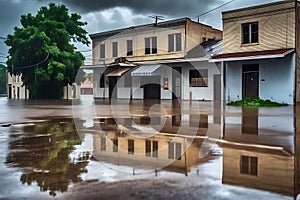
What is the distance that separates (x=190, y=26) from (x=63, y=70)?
13.6 m

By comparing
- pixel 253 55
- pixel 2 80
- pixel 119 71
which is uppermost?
pixel 2 80

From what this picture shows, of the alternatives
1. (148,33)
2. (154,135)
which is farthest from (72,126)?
(148,33)

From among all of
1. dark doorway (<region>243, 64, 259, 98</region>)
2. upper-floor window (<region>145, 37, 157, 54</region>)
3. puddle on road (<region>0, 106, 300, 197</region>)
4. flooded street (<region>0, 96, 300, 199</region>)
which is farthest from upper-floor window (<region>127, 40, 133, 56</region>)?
flooded street (<region>0, 96, 300, 199</region>)

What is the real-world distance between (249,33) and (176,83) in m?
8.49

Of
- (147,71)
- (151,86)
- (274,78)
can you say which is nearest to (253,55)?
(274,78)

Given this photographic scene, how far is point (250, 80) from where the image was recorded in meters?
24.1

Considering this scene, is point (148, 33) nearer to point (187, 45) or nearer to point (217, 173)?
point (187, 45)

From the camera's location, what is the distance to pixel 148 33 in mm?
31719

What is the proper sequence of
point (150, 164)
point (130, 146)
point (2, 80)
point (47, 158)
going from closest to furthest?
point (150, 164)
point (47, 158)
point (130, 146)
point (2, 80)

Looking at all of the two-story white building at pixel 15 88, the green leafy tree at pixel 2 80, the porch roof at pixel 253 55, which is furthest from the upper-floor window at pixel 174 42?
the green leafy tree at pixel 2 80

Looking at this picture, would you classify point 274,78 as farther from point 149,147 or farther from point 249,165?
point 249,165

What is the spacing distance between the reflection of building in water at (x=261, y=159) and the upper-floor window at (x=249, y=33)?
15413 mm

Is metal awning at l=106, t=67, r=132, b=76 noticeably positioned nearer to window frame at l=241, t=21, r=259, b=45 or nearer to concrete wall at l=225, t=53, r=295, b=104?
concrete wall at l=225, t=53, r=295, b=104

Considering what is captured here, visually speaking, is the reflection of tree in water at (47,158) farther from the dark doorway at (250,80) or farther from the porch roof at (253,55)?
the dark doorway at (250,80)
